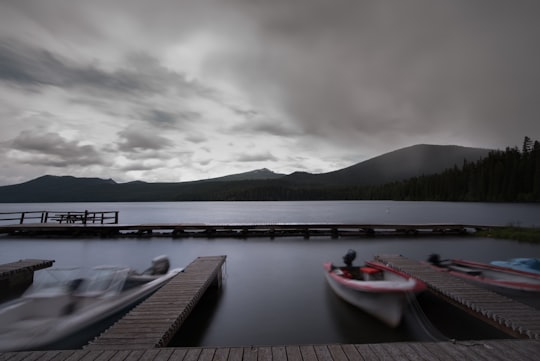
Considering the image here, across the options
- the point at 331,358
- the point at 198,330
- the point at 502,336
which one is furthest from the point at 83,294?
the point at 502,336

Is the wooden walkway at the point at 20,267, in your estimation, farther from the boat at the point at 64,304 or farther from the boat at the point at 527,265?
the boat at the point at 527,265

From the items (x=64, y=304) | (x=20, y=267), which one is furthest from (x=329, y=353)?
(x=20, y=267)

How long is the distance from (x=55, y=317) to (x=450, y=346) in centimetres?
887

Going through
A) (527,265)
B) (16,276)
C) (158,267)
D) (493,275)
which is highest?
(527,265)

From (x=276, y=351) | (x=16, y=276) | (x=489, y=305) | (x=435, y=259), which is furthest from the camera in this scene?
(x=435, y=259)

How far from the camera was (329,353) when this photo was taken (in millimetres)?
4895

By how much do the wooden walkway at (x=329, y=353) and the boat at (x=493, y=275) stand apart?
5.69m

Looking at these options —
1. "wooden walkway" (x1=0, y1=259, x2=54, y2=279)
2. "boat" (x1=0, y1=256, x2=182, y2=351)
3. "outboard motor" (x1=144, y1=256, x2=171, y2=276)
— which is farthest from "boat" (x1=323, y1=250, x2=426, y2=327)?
"wooden walkway" (x1=0, y1=259, x2=54, y2=279)

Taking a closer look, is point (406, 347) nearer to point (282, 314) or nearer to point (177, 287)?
point (282, 314)

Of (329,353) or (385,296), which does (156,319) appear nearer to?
(329,353)

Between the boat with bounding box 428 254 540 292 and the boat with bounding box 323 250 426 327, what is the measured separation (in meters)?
Result: 3.02

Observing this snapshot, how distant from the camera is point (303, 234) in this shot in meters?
27.8

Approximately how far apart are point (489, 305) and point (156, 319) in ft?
25.3

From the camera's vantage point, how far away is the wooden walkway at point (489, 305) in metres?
6.13
